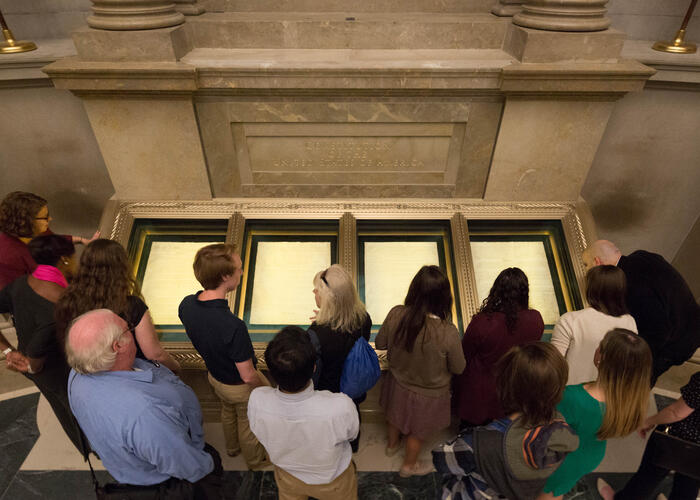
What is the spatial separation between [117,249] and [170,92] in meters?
1.56

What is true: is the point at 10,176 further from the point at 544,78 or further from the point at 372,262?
the point at 544,78

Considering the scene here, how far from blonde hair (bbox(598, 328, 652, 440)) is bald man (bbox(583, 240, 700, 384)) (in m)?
0.99

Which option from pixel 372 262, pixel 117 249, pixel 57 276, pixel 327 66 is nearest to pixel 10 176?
pixel 57 276

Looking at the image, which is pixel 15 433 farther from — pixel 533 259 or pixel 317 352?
pixel 533 259

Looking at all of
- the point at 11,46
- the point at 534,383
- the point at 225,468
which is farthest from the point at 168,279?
the point at 534,383

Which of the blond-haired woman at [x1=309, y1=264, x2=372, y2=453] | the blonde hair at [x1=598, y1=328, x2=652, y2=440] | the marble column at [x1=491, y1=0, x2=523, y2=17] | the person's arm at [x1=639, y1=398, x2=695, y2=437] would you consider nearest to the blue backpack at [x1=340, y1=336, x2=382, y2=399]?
the blond-haired woman at [x1=309, y1=264, x2=372, y2=453]

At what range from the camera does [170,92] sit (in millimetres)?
3502

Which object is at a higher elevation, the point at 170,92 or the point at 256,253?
the point at 170,92

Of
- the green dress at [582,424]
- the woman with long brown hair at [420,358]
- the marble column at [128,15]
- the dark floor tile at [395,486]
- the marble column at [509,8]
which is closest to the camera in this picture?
the green dress at [582,424]

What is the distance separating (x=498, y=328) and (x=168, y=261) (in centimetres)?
283

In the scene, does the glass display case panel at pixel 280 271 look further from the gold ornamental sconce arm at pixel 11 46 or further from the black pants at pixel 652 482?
the gold ornamental sconce arm at pixel 11 46

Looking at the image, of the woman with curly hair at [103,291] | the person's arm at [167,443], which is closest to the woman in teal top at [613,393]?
the person's arm at [167,443]

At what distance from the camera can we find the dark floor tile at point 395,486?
127 inches

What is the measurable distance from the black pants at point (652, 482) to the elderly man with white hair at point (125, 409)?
9.26ft
